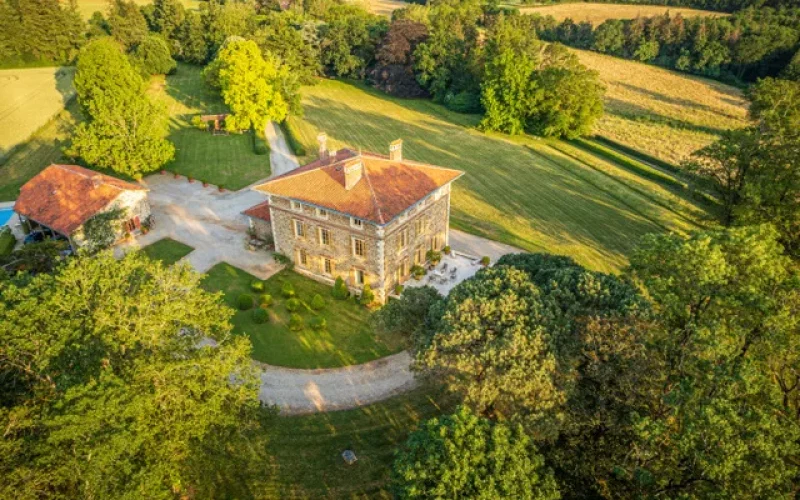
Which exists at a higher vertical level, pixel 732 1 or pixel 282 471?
pixel 732 1

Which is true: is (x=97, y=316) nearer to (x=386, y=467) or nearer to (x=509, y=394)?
(x=386, y=467)

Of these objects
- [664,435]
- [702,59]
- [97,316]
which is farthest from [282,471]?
[702,59]

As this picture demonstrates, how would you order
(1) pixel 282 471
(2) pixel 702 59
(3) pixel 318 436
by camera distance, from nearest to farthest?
1. (1) pixel 282 471
2. (3) pixel 318 436
3. (2) pixel 702 59

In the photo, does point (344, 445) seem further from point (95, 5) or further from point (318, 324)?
point (95, 5)

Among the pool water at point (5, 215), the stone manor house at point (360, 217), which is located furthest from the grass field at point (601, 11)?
the pool water at point (5, 215)

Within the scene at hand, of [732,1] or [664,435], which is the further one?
[732,1]

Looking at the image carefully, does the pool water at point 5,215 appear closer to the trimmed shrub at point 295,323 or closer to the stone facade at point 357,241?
the stone facade at point 357,241

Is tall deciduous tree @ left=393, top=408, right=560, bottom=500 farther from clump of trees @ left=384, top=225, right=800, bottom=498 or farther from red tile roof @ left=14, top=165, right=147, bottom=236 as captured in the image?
red tile roof @ left=14, top=165, right=147, bottom=236

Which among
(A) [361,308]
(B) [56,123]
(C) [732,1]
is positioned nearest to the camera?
(A) [361,308]
